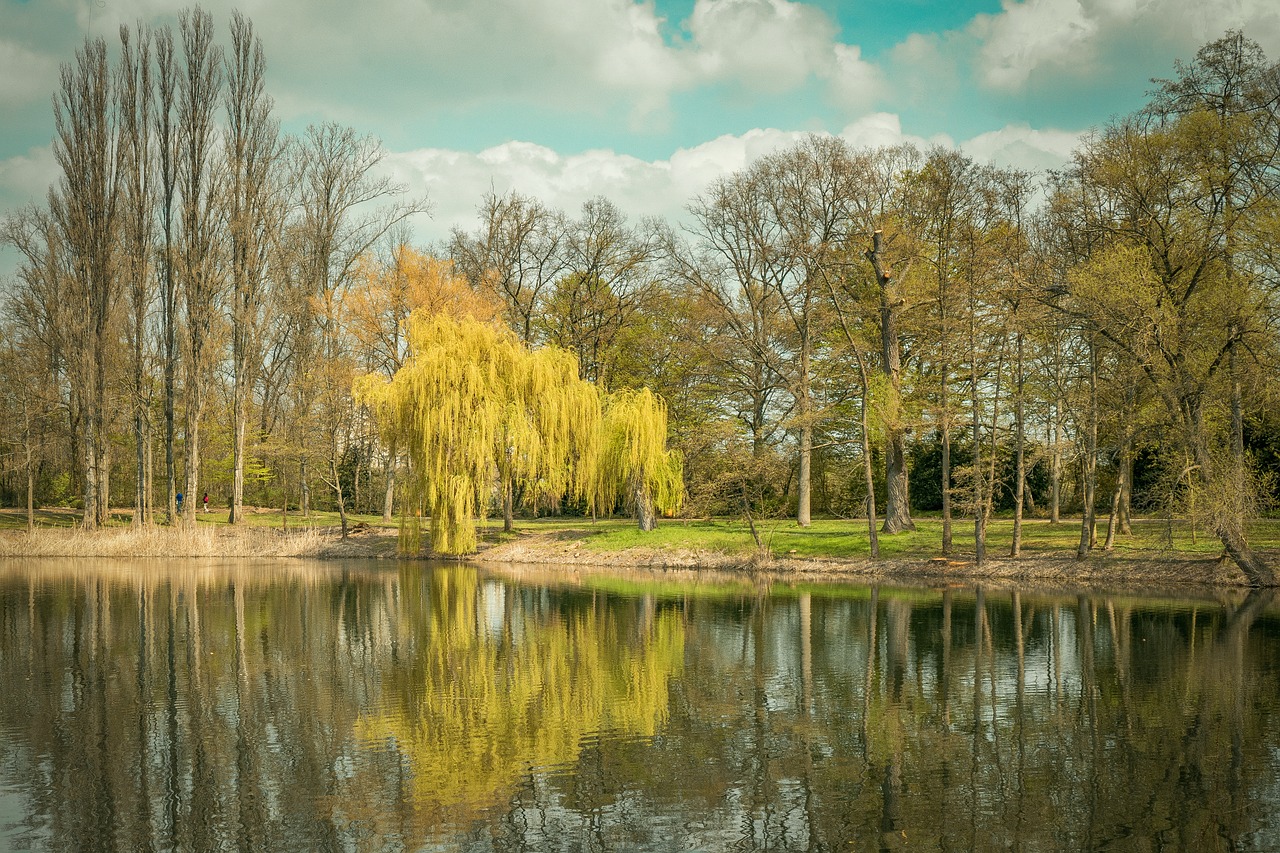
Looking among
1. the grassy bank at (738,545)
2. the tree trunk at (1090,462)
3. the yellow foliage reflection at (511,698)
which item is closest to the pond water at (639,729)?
the yellow foliage reflection at (511,698)

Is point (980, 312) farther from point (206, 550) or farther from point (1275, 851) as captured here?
point (206, 550)

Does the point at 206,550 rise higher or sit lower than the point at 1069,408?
lower

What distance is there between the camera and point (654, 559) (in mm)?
32219

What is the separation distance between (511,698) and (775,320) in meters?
27.6

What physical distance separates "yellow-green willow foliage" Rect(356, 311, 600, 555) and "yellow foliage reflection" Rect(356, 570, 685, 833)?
1112 cm

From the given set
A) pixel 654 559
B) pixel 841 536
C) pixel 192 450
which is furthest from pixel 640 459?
pixel 192 450

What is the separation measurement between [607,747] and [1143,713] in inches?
246

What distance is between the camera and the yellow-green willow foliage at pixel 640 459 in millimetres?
34875

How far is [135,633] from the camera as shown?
56.9ft

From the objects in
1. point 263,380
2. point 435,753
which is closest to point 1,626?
point 435,753

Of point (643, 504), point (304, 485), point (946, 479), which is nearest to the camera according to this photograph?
point (946, 479)

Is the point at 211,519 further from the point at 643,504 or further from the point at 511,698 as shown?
the point at 511,698

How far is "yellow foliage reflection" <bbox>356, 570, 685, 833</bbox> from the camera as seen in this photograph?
29.7 ft

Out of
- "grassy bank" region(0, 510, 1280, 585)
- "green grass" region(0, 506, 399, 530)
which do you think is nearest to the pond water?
"grassy bank" region(0, 510, 1280, 585)
